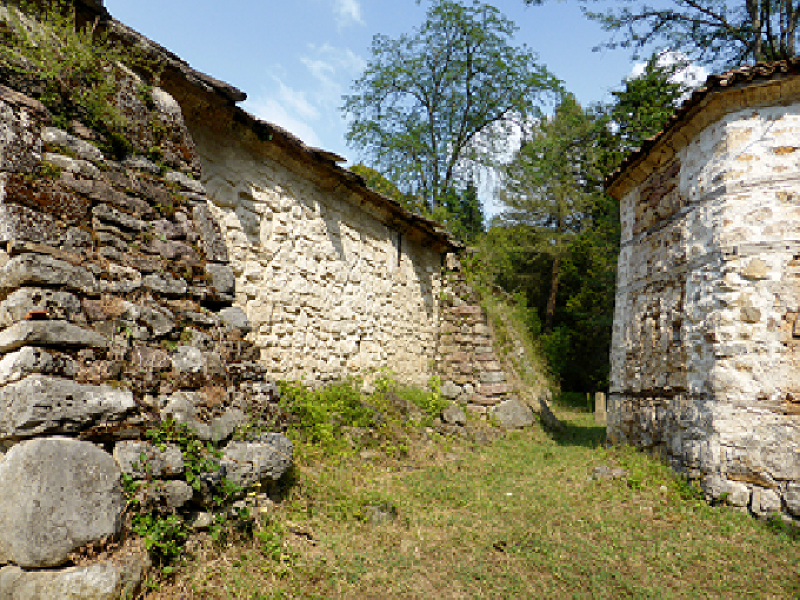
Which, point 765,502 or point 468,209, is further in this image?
point 468,209

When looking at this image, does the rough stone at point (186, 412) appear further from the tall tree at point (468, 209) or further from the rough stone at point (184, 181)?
the tall tree at point (468, 209)

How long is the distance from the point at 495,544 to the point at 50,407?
3353 mm

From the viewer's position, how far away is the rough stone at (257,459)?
10.7 feet

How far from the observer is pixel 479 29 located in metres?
17.8

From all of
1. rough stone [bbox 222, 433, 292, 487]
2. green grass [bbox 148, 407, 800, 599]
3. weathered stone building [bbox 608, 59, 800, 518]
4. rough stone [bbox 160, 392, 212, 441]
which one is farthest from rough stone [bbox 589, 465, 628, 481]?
rough stone [bbox 160, 392, 212, 441]

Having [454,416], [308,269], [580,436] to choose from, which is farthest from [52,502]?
[580,436]

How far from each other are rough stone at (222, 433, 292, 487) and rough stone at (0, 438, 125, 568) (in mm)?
828

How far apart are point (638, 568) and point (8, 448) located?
4282 millimetres

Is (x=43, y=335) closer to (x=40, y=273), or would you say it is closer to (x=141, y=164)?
(x=40, y=273)

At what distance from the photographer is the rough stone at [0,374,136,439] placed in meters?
2.39

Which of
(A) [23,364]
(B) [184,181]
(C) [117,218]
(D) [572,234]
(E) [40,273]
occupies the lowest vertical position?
(A) [23,364]

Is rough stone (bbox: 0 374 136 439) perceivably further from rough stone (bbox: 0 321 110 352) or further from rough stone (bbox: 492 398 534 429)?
rough stone (bbox: 492 398 534 429)

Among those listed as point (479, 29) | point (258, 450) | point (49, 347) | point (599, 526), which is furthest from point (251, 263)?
point (479, 29)

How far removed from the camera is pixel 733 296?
17.0 feet
